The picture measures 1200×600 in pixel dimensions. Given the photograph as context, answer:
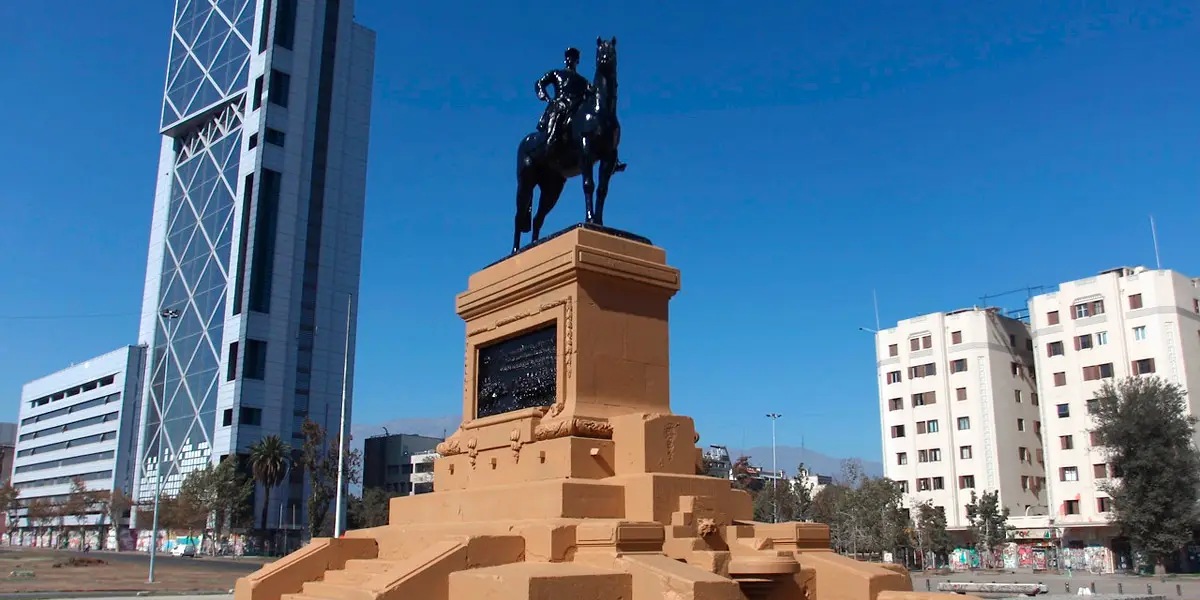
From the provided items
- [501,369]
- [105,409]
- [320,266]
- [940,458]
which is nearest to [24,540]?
[105,409]

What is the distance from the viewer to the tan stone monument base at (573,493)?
10125 millimetres

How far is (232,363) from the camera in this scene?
90875 millimetres

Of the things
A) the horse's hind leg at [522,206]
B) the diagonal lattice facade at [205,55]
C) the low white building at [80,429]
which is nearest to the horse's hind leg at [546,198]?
the horse's hind leg at [522,206]

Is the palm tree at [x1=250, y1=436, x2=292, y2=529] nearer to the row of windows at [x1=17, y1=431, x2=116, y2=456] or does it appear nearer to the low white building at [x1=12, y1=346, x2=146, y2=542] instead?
the low white building at [x1=12, y1=346, x2=146, y2=542]

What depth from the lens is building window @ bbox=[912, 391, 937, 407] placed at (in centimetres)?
6969

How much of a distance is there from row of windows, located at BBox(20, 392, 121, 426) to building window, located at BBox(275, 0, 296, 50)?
45.8 m

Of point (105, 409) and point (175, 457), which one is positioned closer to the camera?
point (175, 457)

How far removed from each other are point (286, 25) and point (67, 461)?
2505 inches

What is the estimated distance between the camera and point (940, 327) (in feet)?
228

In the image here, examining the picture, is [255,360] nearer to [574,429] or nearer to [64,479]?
[64,479]

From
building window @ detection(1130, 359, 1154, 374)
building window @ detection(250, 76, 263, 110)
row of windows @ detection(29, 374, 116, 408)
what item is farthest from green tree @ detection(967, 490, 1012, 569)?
row of windows @ detection(29, 374, 116, 408)

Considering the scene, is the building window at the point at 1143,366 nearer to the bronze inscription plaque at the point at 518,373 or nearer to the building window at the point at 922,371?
the building window at the point at 922,371

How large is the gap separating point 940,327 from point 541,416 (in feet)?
203

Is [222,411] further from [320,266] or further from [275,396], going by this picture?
[320,266]
